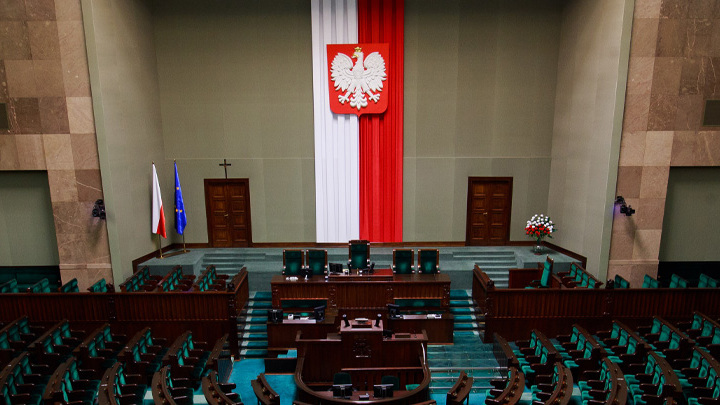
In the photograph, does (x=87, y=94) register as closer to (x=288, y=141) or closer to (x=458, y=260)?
(x=288, y=141)

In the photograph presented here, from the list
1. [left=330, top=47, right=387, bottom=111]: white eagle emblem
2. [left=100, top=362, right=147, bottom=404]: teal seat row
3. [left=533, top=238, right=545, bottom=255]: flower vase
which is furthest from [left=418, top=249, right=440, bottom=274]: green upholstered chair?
[left=100, top=362, right=147, bottom=404]: teal seat row

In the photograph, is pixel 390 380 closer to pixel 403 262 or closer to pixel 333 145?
pixel 403 262

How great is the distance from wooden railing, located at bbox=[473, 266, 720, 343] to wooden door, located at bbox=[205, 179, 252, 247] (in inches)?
271

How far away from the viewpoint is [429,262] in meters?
9.49

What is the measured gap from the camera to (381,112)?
1124cm

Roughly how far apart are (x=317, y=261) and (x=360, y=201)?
2.68 m

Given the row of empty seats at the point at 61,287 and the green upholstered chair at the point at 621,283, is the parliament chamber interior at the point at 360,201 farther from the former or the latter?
the green upholstered chair at the point at 621,283

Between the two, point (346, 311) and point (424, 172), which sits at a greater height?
point (424, 172)

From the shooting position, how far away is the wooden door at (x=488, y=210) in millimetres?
11672

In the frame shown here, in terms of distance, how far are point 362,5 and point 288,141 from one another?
408 cm

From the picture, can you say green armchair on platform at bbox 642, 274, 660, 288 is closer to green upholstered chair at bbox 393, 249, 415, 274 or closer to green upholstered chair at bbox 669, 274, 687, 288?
green upholstered chair at bbox 669, 274, 687, 288

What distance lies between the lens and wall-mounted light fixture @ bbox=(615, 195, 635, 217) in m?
9.21

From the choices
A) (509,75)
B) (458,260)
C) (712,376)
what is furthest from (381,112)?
(712,376)

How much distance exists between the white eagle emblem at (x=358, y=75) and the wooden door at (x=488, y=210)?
3.71 metres
